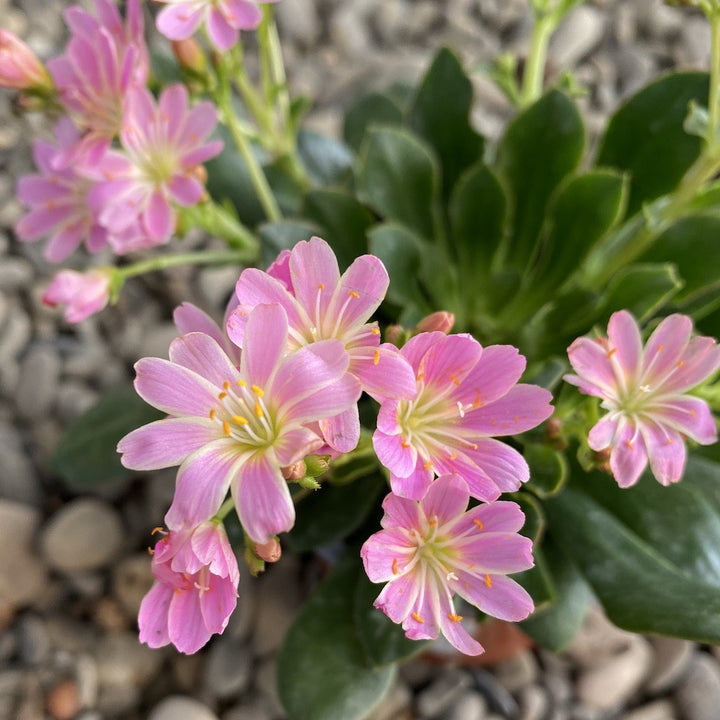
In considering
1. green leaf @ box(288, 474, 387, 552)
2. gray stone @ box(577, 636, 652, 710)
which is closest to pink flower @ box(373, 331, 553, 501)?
green leaf @ box(288, 474, 387, 552)

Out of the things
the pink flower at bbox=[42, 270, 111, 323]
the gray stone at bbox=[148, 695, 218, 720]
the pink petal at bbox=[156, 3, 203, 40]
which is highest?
the pink petal at bbox=[156, 3, 203, 40]

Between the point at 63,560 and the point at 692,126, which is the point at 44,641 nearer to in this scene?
the point at 63,560

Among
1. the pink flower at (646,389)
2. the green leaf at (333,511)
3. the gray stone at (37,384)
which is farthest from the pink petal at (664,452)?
the gray stone at (37,384)

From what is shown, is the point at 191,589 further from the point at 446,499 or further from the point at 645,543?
the point at 645,543

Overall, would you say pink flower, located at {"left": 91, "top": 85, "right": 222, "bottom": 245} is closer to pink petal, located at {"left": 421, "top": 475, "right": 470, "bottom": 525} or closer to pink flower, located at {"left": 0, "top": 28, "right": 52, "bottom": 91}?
pink flower, located at {"left": 0, "top": 28, "right": 52, "bottom": 91}

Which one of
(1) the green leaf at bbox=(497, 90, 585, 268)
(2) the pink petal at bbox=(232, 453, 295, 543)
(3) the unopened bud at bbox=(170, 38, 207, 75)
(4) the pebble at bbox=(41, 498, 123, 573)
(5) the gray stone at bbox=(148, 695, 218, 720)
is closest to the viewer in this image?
(2) the pink petal at bbox=(232, 453, 295, 543)

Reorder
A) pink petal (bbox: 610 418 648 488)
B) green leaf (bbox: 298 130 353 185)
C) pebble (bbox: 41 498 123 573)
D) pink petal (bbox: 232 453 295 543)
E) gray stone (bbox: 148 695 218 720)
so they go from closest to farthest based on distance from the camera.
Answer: pink petal (bbox: 232 453 295 543), pink petal (bbox: 610 418 648 488), gray stone (bbox: 148 695 218 720), pebble (bbox: 41 498 123 573), green leaf (bbox: 298 130 353 185)

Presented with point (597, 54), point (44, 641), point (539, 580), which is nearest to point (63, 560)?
point (44, 641)
